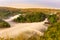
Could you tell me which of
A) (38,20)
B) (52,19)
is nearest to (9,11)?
(38,20)

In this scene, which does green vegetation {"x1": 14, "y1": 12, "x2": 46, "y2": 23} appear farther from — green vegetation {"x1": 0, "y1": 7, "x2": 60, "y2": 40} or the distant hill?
the distant hill

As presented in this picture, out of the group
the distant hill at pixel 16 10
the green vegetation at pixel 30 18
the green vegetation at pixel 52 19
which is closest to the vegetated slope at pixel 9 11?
the distant hill at pixel 16 10

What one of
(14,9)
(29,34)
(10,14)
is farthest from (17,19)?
(29,34)

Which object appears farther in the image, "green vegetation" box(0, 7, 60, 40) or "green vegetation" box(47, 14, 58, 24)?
"green vegetation" box(47, 14, 58, 24)

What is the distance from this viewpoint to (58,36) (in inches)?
260

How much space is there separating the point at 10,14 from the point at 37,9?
2185 mm

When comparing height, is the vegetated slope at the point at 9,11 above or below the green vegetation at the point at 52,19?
below

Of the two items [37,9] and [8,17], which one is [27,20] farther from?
[37,9]

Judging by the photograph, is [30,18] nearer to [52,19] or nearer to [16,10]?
[52,19]

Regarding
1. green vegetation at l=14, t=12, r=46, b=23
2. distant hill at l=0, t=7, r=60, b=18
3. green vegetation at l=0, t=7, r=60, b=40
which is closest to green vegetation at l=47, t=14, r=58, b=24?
green vegetation at l=0, t=7, r=60, b=40

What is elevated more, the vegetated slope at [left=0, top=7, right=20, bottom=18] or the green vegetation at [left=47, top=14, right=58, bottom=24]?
the green vegetation at [left=47, top=14, right=58, bottom=24]

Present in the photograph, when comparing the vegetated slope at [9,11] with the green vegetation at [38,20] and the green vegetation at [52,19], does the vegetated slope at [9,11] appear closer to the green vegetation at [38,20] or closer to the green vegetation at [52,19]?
the green vegetation at [38,20]

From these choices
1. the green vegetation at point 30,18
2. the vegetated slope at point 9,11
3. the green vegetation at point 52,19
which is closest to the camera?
the green vegetation at point 52,19

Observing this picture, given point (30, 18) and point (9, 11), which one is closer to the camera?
point (30, 18)
